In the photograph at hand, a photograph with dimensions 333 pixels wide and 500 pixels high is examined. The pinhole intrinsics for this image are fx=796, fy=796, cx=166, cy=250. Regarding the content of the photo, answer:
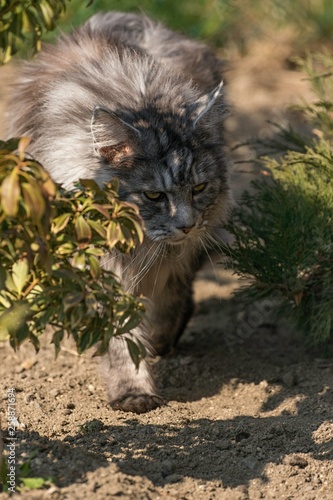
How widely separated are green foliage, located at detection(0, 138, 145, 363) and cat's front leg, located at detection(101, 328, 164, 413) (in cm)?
129

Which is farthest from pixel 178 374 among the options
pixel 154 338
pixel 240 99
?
pixel 240 99

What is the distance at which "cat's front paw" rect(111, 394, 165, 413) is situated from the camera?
3707 mm

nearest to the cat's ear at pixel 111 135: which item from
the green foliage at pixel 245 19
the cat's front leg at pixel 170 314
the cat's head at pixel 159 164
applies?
the cat's head at pixel 159 164

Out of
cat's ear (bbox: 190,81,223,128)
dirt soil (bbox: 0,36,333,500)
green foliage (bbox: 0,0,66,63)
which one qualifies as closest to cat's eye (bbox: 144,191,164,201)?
cat's ear (bbox: 190,81,223,128)

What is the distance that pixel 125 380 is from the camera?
152 inches

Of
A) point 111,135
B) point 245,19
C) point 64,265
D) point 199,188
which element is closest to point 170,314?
point 199,188

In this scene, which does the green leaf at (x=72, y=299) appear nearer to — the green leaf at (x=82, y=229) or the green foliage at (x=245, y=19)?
the green leaf at (x=82, y=229)

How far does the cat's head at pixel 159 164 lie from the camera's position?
11.6 feet

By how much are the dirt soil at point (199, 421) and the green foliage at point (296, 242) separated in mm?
414

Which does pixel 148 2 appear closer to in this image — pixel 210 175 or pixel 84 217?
pixel 210 175

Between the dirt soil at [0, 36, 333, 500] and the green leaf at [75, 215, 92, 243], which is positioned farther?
the dirt soil at [0, 36, 333, 500]

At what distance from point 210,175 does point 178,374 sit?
4.09ft

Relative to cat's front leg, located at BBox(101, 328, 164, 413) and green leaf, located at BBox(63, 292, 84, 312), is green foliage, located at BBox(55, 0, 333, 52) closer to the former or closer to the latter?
cat's front leg, located at BBox(101, 328, 164, 413)

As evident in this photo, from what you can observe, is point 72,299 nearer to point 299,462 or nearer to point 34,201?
point 34,201
